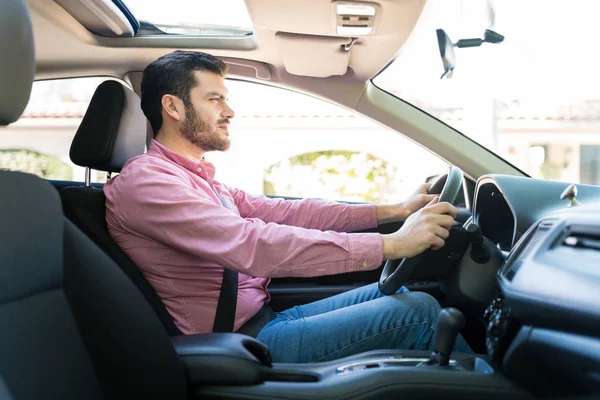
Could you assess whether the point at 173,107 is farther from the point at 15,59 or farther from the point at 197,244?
the point at 15,59

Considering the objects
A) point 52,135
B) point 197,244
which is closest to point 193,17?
point 197,244

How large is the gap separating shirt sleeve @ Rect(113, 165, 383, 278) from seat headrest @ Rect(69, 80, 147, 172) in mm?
335

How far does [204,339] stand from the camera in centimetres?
132

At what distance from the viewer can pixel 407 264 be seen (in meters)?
1.51

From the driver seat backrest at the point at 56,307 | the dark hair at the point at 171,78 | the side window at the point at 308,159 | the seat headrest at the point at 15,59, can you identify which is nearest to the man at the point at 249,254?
the dark hair at the point at 171,78

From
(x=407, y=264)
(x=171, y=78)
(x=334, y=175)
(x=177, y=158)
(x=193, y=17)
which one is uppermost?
(x=193, y=17)

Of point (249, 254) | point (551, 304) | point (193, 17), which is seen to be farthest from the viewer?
point (193, 17)

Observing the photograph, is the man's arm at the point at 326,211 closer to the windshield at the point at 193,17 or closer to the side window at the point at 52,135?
the side window at the point at 52,135

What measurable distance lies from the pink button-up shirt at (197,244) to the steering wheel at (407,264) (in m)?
0.11

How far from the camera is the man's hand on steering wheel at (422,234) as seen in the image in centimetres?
139

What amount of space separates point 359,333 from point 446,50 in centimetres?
110

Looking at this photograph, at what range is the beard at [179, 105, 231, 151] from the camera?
1.82 m

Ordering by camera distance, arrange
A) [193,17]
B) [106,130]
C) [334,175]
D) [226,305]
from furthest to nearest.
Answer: [334,175]
[193,17]
[106,130]
[226,305]

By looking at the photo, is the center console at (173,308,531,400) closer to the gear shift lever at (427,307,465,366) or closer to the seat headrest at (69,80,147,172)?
the gear shift lever at (427,307,465,366)
